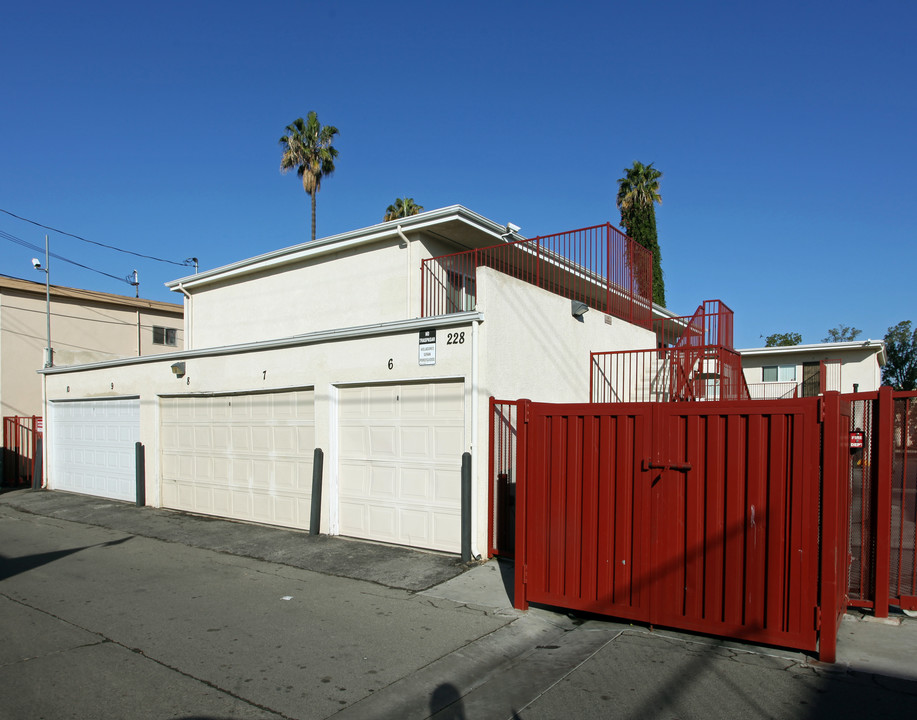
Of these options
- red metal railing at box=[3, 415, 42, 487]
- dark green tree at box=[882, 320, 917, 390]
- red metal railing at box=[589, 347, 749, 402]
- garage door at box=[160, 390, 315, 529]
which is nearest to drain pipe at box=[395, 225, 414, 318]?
garage door at box=[160, 390, 315, 529]

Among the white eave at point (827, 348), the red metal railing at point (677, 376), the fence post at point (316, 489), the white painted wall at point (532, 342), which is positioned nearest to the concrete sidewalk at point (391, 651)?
the fence post at point (316, 489)

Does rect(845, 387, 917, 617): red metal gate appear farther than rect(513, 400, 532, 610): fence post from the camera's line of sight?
No

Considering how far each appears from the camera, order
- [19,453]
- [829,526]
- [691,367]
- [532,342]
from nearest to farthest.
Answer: [829,526] < [532,342] < [691,367] < [19,453]

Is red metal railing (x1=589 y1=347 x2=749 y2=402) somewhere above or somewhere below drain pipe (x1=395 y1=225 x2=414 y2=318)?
below

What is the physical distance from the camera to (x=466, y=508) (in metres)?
8.07

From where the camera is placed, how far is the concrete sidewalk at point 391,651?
4.34 meters

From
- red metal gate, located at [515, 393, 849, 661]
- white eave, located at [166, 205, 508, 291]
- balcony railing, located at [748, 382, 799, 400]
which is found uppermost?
white eave, located at [166, 205, 508, 291]

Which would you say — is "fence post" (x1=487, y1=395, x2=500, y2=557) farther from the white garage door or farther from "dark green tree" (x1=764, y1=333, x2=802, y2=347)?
"dark green tree" (x1=764, y1=333, x2=802, y2=347)

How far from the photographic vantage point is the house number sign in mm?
8727

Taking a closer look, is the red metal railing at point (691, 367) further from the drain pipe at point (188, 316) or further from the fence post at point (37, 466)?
the fence post at point (37, 466)

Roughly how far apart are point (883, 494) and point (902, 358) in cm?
6053

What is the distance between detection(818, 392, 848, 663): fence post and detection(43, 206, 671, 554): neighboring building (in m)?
4.18

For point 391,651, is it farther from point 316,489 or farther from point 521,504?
point 316,489

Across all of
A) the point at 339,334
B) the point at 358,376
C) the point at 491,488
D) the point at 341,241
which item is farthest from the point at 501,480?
the point at 341,241
